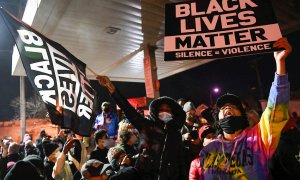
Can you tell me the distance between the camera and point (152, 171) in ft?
11.1

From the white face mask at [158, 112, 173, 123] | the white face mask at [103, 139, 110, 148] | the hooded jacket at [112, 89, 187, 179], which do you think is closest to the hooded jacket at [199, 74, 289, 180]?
the hooded jacket at [112, 89, 187, 179]

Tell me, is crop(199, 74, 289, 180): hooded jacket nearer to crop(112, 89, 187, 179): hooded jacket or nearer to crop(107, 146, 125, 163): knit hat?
crop(112, 89, 187, 179): hooded jacket

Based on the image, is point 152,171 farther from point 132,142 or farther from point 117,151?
point 132,142

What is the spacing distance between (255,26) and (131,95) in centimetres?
3348

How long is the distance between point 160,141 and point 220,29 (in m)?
1.48

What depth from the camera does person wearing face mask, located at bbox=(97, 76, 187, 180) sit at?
11.0ft

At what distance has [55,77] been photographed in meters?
3.93

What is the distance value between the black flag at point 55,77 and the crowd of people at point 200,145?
57 centimetres

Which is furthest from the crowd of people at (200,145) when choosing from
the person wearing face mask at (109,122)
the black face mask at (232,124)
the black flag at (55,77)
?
the person wearing face mask at (109,122)

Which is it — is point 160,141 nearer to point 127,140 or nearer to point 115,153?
point 115,153

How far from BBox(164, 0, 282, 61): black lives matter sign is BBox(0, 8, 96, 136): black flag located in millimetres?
1380

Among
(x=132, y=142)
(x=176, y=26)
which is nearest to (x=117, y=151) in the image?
(x=132, y=142)

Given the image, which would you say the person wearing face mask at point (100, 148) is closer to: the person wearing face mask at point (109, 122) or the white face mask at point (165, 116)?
the person wearing face mask at point (109, 122)

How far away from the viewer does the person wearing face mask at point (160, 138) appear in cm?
334
